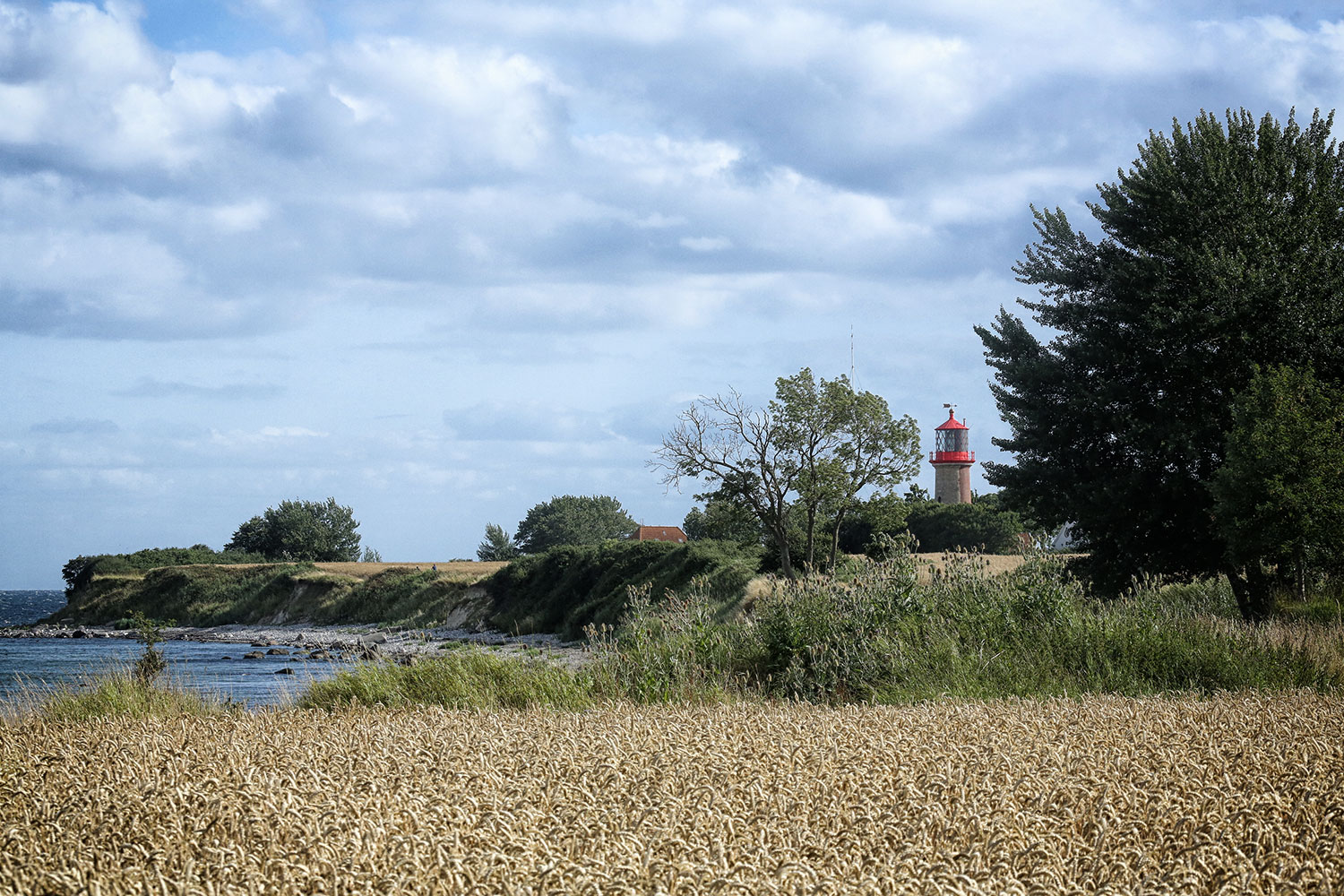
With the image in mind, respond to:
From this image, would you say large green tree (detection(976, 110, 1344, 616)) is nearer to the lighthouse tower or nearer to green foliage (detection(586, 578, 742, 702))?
green foliage (detection(586, 578, 742, 702))

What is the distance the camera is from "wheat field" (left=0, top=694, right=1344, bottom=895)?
2416mm

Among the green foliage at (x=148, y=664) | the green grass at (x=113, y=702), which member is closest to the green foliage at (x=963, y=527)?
the green foliage at (x=148, y=664)

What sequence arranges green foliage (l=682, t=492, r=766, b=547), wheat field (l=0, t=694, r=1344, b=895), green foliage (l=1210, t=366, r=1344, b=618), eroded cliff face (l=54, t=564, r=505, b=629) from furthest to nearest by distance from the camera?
eroded cliff face (l=54, t=564, r=505, b=629)
green foliage (l=682, t=492, r=766, b=547)
green foliage (l=1210, t=366, r=1344, b=618)
wheat field (l=0, t=694, r=1344, b=895)

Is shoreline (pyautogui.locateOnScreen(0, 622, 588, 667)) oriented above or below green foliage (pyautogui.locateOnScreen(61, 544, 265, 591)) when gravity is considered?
below

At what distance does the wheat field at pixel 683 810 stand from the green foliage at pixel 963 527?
5074 centimetres

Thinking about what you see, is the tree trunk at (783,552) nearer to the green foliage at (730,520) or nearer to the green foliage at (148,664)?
the green foliage at (730,520)

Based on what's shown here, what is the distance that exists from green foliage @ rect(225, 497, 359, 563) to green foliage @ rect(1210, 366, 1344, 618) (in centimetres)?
7483

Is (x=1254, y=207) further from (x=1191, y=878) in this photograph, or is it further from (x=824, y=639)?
(x=1191, y=878)

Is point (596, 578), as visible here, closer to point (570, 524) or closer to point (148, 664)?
point (148, 664)

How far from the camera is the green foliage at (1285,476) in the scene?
16594mm

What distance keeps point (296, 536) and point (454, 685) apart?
77957mm

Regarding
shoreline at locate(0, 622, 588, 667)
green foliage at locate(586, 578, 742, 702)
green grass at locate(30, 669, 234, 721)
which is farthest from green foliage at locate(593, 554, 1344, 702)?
shoreline at locate(0, 622, 588, 667)

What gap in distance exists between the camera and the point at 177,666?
19.5 metres

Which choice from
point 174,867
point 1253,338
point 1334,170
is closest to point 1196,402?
point 1253,338
